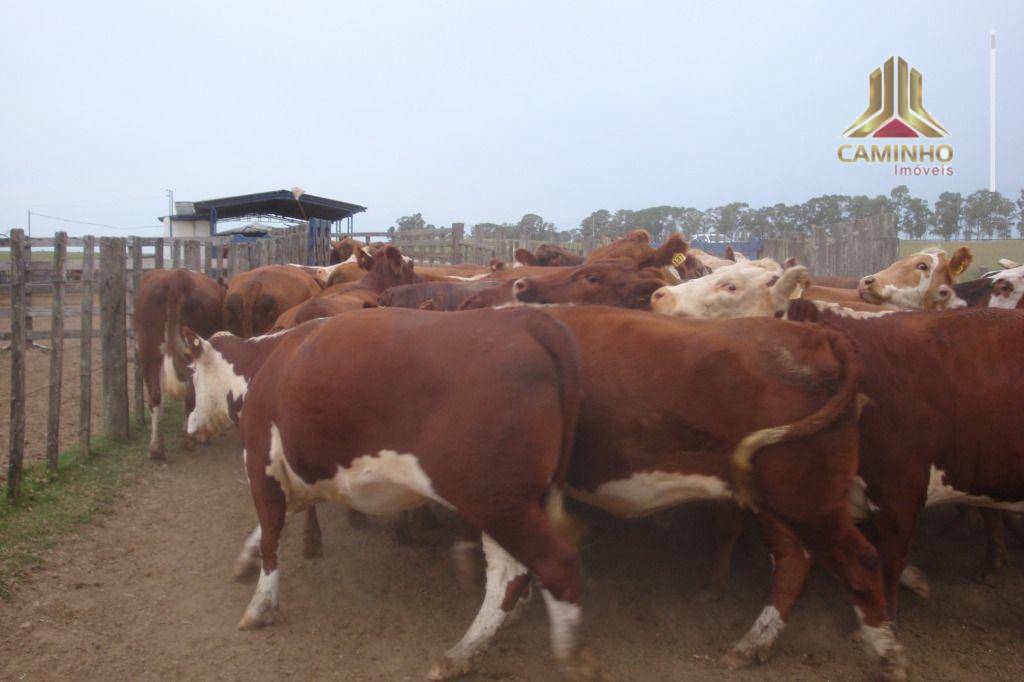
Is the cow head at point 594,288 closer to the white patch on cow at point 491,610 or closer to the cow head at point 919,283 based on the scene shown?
the cow head at point 919,283

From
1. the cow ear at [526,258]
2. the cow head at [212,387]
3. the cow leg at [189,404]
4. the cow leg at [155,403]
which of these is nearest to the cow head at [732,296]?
the cow head at [212,387]

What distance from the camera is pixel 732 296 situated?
5.71 m

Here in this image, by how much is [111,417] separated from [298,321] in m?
3.00

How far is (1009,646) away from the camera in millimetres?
4387

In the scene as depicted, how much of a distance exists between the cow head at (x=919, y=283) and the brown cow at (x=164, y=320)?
6363 mm

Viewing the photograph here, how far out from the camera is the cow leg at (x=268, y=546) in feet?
14.8

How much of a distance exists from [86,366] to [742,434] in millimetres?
6576

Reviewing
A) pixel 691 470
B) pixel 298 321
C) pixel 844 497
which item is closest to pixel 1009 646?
pixel 844 497

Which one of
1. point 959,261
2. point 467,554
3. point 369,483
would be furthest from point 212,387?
point 959,261

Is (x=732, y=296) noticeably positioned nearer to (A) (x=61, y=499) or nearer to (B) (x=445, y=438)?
(B) (x=445, y=438)

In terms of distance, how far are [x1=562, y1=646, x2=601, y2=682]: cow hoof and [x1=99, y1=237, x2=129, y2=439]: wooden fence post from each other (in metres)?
6.76

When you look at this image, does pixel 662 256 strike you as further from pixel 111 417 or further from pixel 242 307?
pixel 111 417

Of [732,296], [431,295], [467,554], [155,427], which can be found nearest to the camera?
[467,554]

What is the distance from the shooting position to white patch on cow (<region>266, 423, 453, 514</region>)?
3.82 metres
